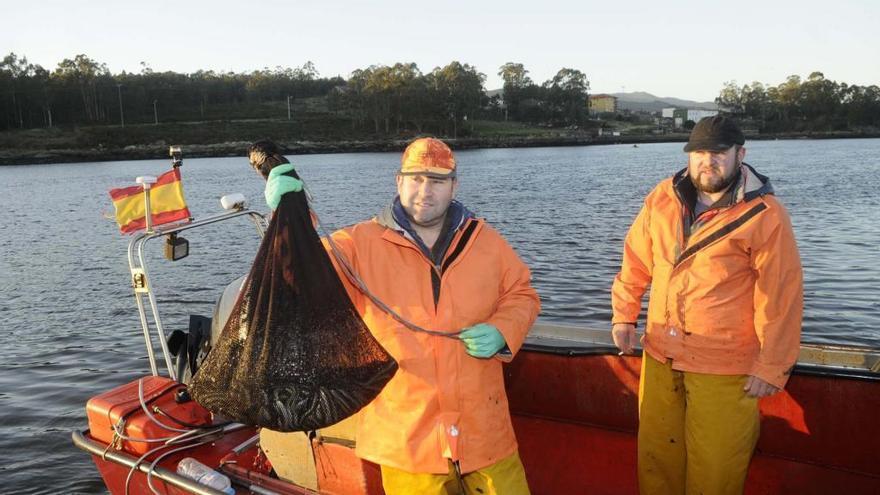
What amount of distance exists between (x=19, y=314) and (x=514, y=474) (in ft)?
45.5

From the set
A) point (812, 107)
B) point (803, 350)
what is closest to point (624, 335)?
point (803, 350)

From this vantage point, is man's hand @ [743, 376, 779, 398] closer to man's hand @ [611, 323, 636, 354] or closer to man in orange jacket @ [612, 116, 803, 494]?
man in orange jacket @ [612, 116, 803, 494]

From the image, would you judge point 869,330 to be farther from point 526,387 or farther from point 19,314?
point 19,314

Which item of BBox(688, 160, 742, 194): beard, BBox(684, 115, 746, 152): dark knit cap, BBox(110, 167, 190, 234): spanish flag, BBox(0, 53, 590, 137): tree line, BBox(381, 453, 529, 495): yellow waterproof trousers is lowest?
BBox(381, 453, 529, 495): yellow waterproof trousers

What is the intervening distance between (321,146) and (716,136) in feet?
344

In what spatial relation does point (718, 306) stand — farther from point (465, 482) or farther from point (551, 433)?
point (551, 433)

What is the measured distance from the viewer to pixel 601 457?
4734mm

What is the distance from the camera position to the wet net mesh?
2.89 metres

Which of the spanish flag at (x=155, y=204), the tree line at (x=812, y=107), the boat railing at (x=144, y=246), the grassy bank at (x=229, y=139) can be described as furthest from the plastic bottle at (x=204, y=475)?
the tree line at (x=812, y=107)

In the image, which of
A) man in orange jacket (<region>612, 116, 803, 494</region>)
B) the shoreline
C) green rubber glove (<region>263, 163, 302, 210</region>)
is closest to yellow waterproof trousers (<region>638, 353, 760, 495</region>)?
man in orange jacket (<region>612, 116, 803, 494</region>)

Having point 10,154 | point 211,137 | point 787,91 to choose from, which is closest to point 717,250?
point 10,154

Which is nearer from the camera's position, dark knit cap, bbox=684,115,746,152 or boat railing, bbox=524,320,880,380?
dark knit cap, bbox=684,115,746,152

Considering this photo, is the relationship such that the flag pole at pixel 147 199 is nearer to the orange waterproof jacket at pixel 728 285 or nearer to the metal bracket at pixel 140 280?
the metal bracket at pixel 140 280

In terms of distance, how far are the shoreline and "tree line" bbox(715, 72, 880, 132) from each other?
7.48 meters
